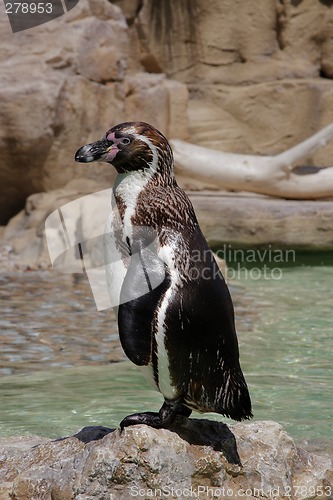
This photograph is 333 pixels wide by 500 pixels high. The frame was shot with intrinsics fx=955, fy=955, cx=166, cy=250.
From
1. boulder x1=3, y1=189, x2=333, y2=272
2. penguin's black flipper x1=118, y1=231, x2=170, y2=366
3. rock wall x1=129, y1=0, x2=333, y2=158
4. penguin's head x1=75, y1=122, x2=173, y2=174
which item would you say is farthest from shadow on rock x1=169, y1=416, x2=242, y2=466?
rock wall x1=129, y1=0, x2=333, y2=158

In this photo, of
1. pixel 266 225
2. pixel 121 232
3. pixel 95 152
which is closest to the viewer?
pixel 121 232

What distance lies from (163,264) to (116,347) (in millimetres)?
3033

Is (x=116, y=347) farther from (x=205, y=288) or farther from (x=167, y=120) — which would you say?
(x=167, y=120)

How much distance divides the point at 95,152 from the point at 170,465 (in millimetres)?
1108

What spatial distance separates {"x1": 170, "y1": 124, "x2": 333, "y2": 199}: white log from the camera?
9.89 m

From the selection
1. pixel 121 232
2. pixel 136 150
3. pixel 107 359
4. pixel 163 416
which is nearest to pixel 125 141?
pixel 136 150

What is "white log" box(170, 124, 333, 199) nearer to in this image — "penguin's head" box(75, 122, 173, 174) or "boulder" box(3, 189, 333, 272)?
"boulder" box(3, 189, 333, 272)

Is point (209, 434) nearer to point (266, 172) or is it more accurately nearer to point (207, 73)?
point (266, 172)

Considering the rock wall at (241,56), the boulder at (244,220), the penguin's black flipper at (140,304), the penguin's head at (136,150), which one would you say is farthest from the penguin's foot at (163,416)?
the rock wall at (241,56)

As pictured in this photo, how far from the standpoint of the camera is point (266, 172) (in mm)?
9867

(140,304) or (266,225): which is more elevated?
(140,304)

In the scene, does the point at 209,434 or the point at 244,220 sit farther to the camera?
the point at 244,220

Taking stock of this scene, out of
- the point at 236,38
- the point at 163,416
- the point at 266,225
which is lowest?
the point at 266,225

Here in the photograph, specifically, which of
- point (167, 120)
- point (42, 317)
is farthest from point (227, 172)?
point (42, 317)
